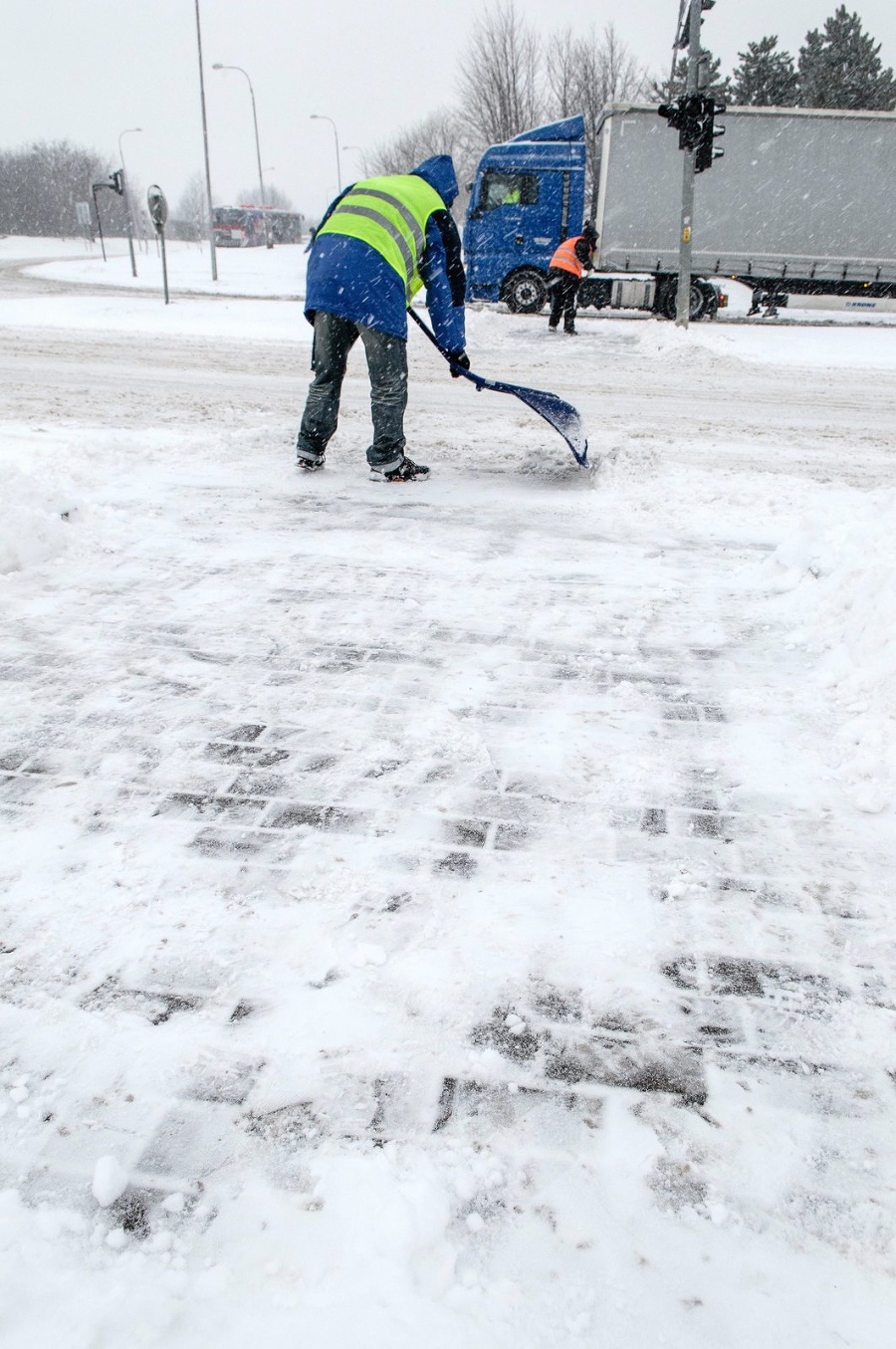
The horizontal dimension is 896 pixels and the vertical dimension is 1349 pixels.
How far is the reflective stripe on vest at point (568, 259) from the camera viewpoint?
13.1m

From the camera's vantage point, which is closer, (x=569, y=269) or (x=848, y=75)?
(x=569, y=269)

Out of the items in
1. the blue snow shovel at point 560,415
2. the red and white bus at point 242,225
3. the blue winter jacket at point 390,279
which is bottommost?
the blue snow shovel at point 560,415

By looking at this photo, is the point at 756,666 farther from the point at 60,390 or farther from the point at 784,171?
the point at 784,171

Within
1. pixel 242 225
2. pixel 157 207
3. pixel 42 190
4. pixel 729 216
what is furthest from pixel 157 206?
pixel 42 190

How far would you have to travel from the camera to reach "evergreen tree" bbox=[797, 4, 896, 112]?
123 ft

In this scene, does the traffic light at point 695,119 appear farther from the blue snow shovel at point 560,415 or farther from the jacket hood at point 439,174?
the blue snow shovel at point 560,415

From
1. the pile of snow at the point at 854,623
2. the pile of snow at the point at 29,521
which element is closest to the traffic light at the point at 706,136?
the pile of snow at the point at 854,623

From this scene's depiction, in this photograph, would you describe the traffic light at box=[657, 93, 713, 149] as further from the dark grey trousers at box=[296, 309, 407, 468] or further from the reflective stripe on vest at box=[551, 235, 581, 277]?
the dark grey trousers at box=[296, 309, 407, 468]

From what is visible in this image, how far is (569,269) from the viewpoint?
517 inches

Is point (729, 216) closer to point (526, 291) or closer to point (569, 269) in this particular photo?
point (526, 291)

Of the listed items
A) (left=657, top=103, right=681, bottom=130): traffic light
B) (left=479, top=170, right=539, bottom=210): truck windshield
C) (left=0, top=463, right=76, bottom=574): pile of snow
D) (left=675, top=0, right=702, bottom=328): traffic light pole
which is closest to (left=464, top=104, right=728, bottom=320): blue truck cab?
(left=479, top=170, right=539, bottom=210): truck windshield

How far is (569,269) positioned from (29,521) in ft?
37.6

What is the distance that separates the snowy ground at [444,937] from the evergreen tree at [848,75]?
144ft

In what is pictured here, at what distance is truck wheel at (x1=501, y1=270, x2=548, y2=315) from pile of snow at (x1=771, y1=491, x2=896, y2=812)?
13.9 metres
